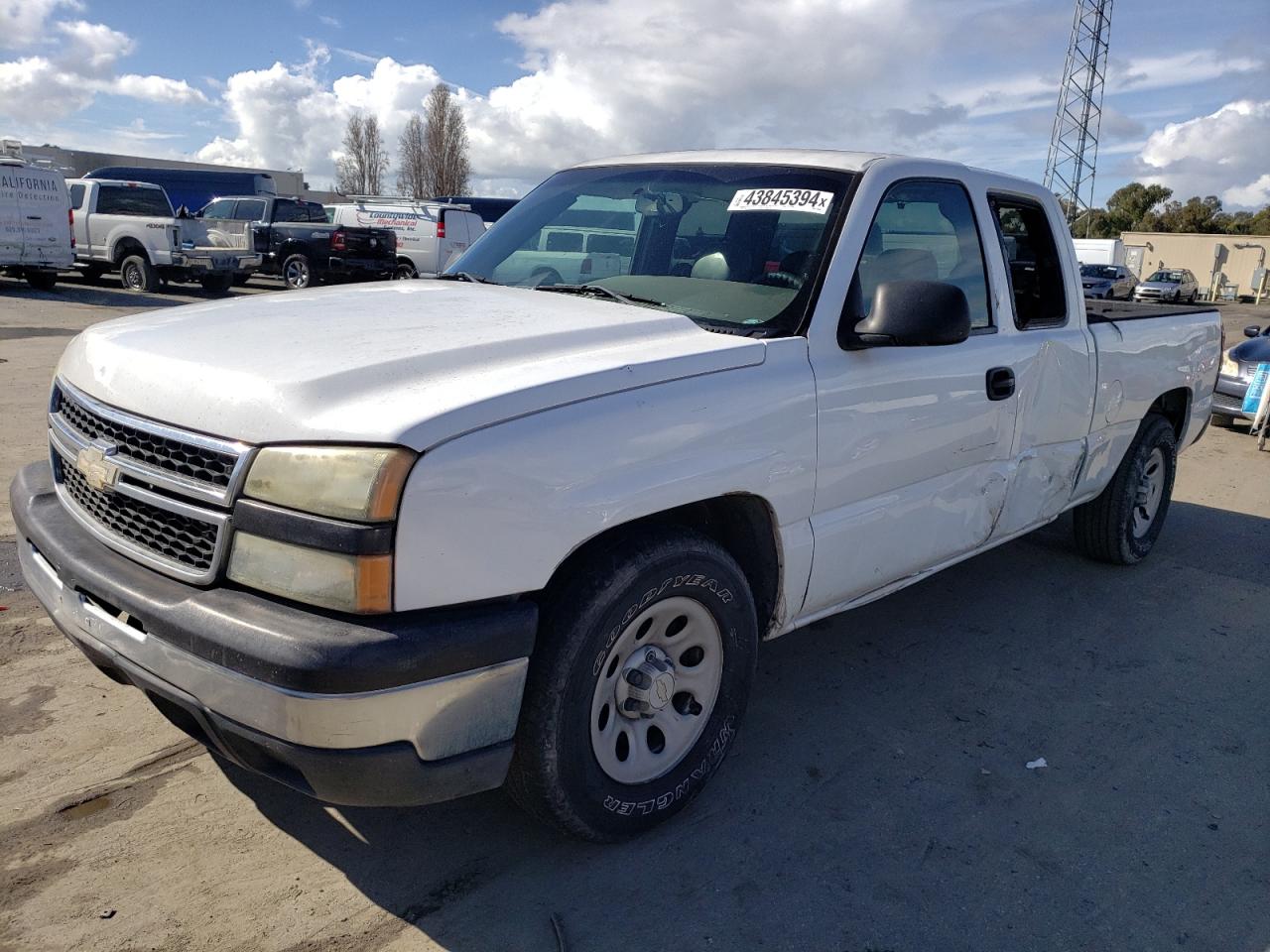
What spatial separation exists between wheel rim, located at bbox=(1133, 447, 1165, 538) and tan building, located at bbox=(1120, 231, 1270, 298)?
2103 inches

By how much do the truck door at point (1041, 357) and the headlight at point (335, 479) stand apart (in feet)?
8.87

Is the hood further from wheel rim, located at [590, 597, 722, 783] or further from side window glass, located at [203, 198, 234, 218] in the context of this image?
side window glass, located at [203, 198, 234, 218]

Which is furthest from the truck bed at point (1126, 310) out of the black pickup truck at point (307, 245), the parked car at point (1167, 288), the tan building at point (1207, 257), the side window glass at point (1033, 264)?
the tan building at point (1207, 257)

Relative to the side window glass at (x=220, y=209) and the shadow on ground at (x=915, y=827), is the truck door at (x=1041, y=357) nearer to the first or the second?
the shadow on ground at (x=915, y=827)

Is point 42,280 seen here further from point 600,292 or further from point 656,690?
point 656,690

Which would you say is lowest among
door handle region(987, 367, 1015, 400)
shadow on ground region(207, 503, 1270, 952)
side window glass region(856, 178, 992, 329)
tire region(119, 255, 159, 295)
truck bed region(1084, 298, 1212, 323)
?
shadow on ground region(207, 503, 1270, 952)

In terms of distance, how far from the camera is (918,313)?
300 cm

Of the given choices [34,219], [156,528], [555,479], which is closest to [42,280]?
[34,219]

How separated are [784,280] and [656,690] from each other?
1.38 metres

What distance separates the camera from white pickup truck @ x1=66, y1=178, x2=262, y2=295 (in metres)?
18.9

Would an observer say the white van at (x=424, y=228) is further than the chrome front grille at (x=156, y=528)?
Yes

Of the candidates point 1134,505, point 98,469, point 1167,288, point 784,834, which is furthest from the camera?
point 1167,288

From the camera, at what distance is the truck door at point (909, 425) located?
3137mm

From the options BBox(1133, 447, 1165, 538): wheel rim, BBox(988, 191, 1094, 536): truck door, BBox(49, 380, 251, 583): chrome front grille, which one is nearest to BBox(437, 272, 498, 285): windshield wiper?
BBox(49, 380, 251, 583): chrome front grille
